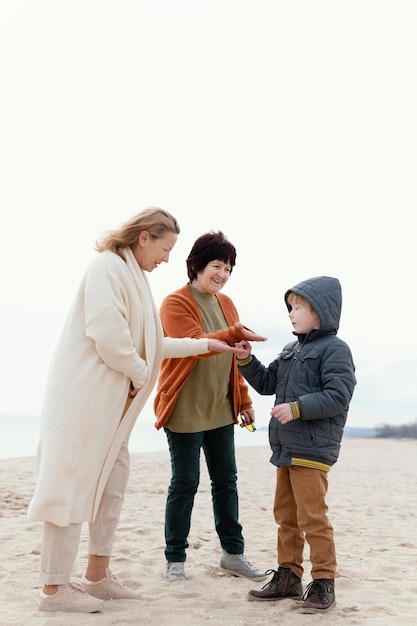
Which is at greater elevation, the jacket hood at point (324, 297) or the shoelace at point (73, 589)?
the jacket hood at point (324, 297)

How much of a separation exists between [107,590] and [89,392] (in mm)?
1114

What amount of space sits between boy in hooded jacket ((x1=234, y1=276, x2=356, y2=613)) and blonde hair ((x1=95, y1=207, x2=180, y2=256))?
765 millimetres

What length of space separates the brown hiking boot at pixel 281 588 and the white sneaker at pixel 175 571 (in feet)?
1.72

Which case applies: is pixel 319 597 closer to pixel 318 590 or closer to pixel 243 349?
pixel 318 590

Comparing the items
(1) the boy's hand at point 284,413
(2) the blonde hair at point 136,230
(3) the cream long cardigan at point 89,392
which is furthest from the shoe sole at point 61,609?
(2) the blonde hair at point 136,230

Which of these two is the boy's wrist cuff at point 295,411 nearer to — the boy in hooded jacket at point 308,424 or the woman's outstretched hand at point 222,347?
the boy in hooded jacket at point 308,424

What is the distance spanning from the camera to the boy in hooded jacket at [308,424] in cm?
335

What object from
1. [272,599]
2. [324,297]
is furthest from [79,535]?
[324,297]

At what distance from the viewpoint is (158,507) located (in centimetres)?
672

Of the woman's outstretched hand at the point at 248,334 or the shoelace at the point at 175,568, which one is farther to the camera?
the shoelace at the point at 175,568

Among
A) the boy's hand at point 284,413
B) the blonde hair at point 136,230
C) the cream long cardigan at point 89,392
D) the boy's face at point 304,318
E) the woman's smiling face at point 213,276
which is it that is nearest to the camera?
the cream long cardigan at point 89,392

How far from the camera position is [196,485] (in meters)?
3.98

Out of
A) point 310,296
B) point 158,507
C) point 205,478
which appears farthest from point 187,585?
point 205,478

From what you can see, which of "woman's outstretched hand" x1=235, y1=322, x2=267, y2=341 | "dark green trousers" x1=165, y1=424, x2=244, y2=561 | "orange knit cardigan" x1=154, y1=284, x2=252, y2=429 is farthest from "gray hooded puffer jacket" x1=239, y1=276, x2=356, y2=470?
"dark green trousers" x1=165, y1=424, x2=244, y2=561
